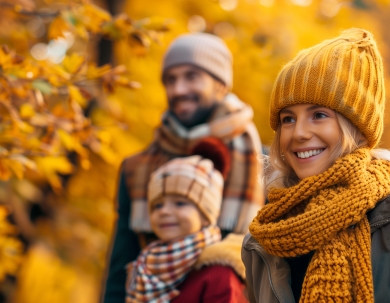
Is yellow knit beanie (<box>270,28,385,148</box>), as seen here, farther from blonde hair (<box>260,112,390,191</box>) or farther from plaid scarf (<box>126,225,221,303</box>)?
plaid scarf (<box>126,225,221,303</box>)

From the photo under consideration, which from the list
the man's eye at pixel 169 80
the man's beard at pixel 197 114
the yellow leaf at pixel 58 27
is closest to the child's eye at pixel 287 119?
the yellow leaf at pixel 58 27

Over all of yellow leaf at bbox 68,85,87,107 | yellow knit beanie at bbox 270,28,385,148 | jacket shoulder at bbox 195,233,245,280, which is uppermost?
yellow knit beanie at bbox 270,28,385,148

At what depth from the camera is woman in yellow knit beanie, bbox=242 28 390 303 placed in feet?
5.78

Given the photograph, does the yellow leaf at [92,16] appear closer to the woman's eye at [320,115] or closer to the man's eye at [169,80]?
the man's eye at [169,80]

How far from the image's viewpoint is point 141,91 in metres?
6.38

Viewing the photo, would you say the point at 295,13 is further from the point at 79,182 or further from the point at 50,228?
the point at 50,228

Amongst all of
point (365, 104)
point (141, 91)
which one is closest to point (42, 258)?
point (141, 91)

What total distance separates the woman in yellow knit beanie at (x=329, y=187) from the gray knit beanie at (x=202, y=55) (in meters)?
1.47

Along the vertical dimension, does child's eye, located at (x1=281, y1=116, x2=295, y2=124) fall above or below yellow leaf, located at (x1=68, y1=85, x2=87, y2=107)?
below

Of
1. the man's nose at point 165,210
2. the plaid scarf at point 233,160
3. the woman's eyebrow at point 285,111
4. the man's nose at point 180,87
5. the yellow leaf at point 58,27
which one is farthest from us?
the man's nose at point 180,87

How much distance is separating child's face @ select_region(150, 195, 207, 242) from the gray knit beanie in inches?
38.8

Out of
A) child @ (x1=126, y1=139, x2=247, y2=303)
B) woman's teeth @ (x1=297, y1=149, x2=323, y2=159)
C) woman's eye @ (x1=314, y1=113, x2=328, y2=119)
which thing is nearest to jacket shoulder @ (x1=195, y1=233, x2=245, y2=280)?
child @ (x1=126, y1=139, x2=247, y2=303)

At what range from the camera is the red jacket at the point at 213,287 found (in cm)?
265

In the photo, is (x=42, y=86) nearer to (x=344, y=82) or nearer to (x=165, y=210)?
(x=165, y=210)
